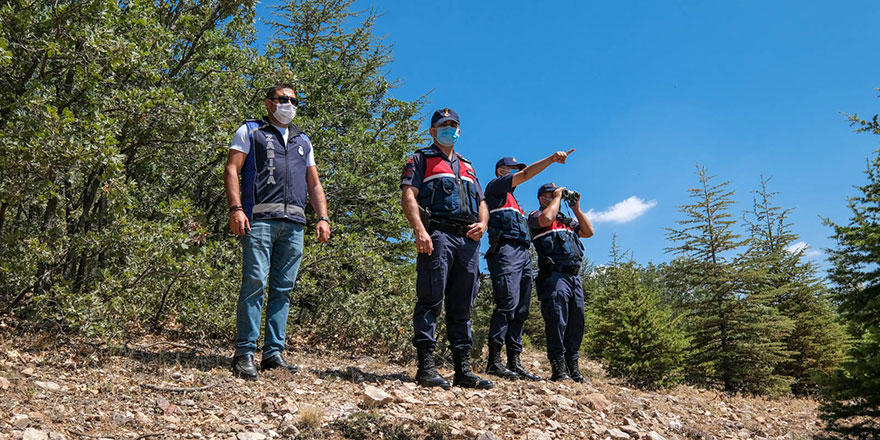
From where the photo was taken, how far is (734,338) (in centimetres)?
1080

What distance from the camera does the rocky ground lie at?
3.45 meters

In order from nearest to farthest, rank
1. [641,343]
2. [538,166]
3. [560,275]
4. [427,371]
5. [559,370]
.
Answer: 1. [427,371]
2. [538,166]
3. [559,370]
4. [560,275]
5. [641,343]

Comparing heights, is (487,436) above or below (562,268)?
below

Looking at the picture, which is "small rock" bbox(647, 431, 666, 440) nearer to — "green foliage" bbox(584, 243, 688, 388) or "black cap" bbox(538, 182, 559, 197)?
"black cap" bbox(538, 182, 559, 197)

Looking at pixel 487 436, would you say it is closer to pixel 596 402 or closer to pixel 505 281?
pixel 596 402

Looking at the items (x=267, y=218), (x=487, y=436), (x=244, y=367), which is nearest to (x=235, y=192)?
(x=267, y=218)

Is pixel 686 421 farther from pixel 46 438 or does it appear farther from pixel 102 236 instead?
pixel 102 236

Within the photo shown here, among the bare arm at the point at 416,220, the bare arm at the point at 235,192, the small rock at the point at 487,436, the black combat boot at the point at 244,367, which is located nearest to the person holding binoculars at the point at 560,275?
the bare arm at the point at 416,220

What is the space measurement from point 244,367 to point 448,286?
175 cm

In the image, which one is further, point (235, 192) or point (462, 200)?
point (462, 200)

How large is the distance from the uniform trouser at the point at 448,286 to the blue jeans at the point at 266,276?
41.7 inches

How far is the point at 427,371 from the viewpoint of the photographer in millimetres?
4770

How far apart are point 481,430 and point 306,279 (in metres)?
4.73

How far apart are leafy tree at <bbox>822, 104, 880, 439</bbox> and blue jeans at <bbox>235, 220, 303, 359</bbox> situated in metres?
5.91
